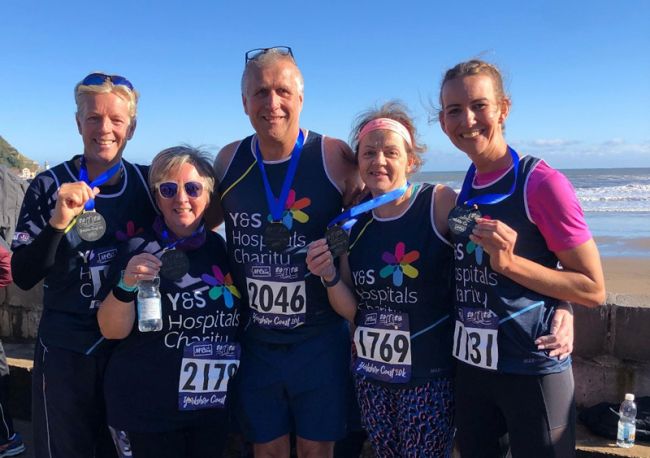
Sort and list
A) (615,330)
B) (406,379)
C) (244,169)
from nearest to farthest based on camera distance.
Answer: (406,379) < (244,169) < (615,330)

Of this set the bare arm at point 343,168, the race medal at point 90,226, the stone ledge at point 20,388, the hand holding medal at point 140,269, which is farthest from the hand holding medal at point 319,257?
the stone ledge at point 20,388

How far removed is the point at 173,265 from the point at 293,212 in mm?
665

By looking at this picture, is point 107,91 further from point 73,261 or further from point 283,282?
point 283,282

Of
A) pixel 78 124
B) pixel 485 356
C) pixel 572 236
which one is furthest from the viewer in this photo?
pixel 78 124

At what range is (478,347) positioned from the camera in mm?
2367

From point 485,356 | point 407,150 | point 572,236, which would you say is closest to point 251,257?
point 407,150

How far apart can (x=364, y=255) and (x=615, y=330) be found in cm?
192

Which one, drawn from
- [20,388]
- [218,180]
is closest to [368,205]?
[218,180]

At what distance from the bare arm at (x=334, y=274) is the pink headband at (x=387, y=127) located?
607 millimetres

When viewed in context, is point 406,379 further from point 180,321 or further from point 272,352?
point 180,321

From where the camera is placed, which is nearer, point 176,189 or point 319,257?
point 319,257

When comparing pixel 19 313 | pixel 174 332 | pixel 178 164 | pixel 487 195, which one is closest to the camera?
pixel 487 195

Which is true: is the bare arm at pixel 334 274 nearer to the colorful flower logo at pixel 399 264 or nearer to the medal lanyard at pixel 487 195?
the colorful flower logo at pixel 399 264

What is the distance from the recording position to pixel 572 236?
2186 mm
